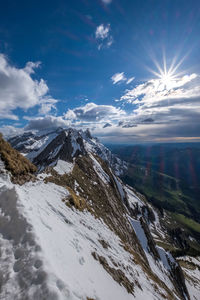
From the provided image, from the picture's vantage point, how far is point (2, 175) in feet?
44.9

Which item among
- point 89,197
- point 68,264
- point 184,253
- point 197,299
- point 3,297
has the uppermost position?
point 3,297

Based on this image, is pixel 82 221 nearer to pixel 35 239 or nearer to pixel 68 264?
pixel 68 264

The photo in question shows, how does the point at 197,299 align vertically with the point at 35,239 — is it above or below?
below

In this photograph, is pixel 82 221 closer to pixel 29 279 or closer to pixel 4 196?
pixel 4 196

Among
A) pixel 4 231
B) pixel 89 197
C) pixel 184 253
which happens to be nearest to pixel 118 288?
pixel 4 231

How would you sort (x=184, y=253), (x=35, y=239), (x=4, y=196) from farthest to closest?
(x=184, y=253) < (x=4, y=196) < (x=35, y=239)

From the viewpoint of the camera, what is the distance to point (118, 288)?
10805 mm

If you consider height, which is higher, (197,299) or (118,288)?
(118,288)

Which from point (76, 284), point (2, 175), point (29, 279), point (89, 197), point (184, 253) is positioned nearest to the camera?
point (29, 279)

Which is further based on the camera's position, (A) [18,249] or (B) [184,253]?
(B) [184,253]

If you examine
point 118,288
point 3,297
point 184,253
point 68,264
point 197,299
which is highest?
point 3,297

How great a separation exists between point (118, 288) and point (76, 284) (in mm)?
5894

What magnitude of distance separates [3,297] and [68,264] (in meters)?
3.55

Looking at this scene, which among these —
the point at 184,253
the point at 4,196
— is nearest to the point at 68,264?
the point at 4,196
